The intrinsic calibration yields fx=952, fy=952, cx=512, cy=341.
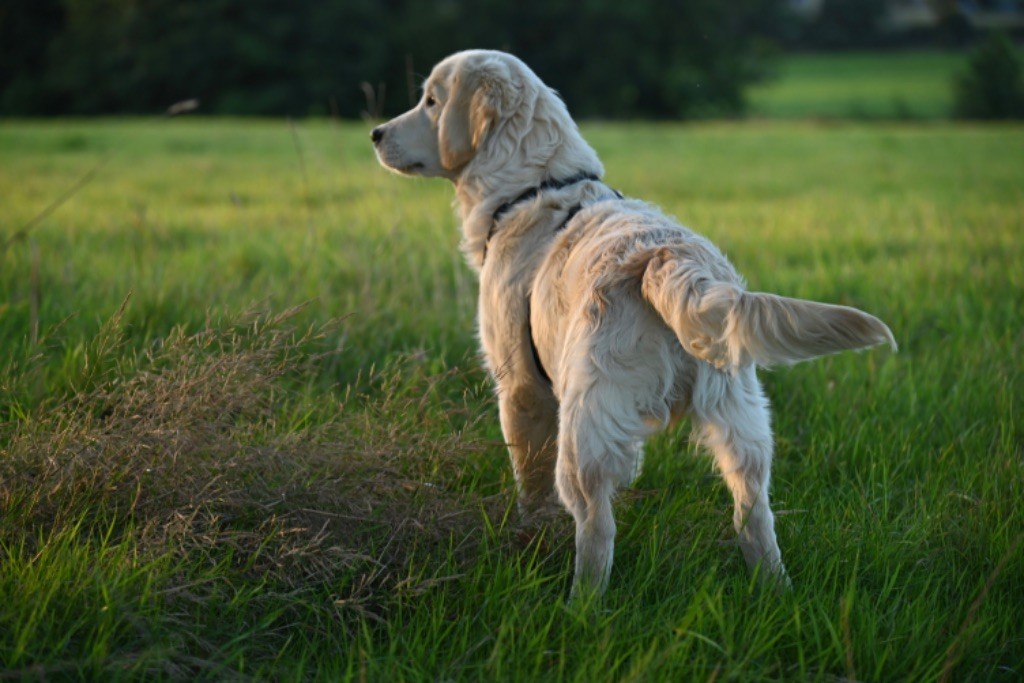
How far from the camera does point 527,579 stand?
8.16 feet

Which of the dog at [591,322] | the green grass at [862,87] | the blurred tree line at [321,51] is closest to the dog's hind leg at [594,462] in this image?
the dog at [591,322]

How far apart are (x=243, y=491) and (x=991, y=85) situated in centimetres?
3000

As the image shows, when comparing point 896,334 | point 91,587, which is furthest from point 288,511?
point 896,334

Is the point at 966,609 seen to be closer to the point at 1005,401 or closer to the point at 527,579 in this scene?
the point at 527,579

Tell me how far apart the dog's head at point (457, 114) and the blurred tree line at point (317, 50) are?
2952 centimetres

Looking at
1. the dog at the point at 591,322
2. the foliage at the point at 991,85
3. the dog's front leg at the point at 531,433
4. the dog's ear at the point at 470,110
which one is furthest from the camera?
the foliage at the point at 991,85

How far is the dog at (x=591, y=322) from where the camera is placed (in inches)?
90.2

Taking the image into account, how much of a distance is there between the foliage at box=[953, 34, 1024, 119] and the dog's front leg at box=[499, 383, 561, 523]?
2573cm

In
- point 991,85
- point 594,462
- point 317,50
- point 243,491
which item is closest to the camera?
point 594,462

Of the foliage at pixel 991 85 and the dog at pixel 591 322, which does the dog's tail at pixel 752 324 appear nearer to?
the dog at pixel 591 322

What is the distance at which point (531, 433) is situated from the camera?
3.08 m

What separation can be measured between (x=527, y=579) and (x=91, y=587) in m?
1.06

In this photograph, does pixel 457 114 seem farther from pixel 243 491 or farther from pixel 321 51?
pixel 321 51

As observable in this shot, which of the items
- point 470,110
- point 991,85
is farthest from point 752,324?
point 991,85
